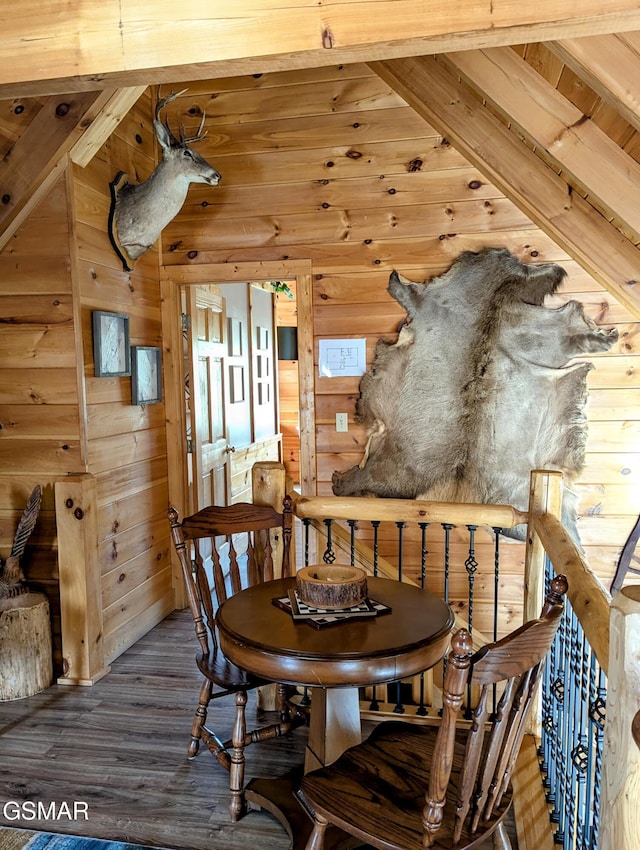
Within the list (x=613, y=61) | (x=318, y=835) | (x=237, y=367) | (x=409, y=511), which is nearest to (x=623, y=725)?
(x=318, y=835)

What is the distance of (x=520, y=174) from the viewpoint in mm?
3002

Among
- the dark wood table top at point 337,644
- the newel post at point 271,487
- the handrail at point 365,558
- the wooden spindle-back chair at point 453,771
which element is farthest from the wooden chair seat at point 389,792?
the handrail at point 365,558

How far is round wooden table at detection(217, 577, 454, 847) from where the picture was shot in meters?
1.59

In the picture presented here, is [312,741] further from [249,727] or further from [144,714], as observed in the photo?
[144,714]

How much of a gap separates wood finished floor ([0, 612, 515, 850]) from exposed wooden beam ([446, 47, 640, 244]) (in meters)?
2.21

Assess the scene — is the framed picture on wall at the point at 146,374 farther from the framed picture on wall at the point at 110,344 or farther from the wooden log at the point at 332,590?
the wooden log at the point at 332,590

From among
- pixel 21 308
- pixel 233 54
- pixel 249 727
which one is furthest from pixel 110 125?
pixel 249 727

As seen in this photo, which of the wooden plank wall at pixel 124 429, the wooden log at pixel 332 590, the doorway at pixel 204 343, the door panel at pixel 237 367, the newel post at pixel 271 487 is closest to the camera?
the wooden log at pixel 332 590

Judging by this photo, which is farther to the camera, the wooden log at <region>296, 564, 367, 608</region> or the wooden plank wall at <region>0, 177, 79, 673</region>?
the wooden plank wall at <region>0, 177, 79, 673</region>

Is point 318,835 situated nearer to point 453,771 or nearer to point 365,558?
point 453,771

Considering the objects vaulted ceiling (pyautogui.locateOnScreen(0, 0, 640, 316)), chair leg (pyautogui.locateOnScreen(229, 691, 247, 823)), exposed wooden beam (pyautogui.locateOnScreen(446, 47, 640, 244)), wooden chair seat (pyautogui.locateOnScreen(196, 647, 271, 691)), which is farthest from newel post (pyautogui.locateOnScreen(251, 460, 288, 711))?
exposed wooden beam (pyautogui.locateOnScreen(446, 47, 640, 244))

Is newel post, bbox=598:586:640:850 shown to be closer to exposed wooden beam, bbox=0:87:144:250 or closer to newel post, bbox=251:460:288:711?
newel post, bbox=251:460:288:711

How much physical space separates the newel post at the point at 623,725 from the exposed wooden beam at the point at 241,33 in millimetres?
1234

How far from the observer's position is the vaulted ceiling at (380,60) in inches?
57.9
